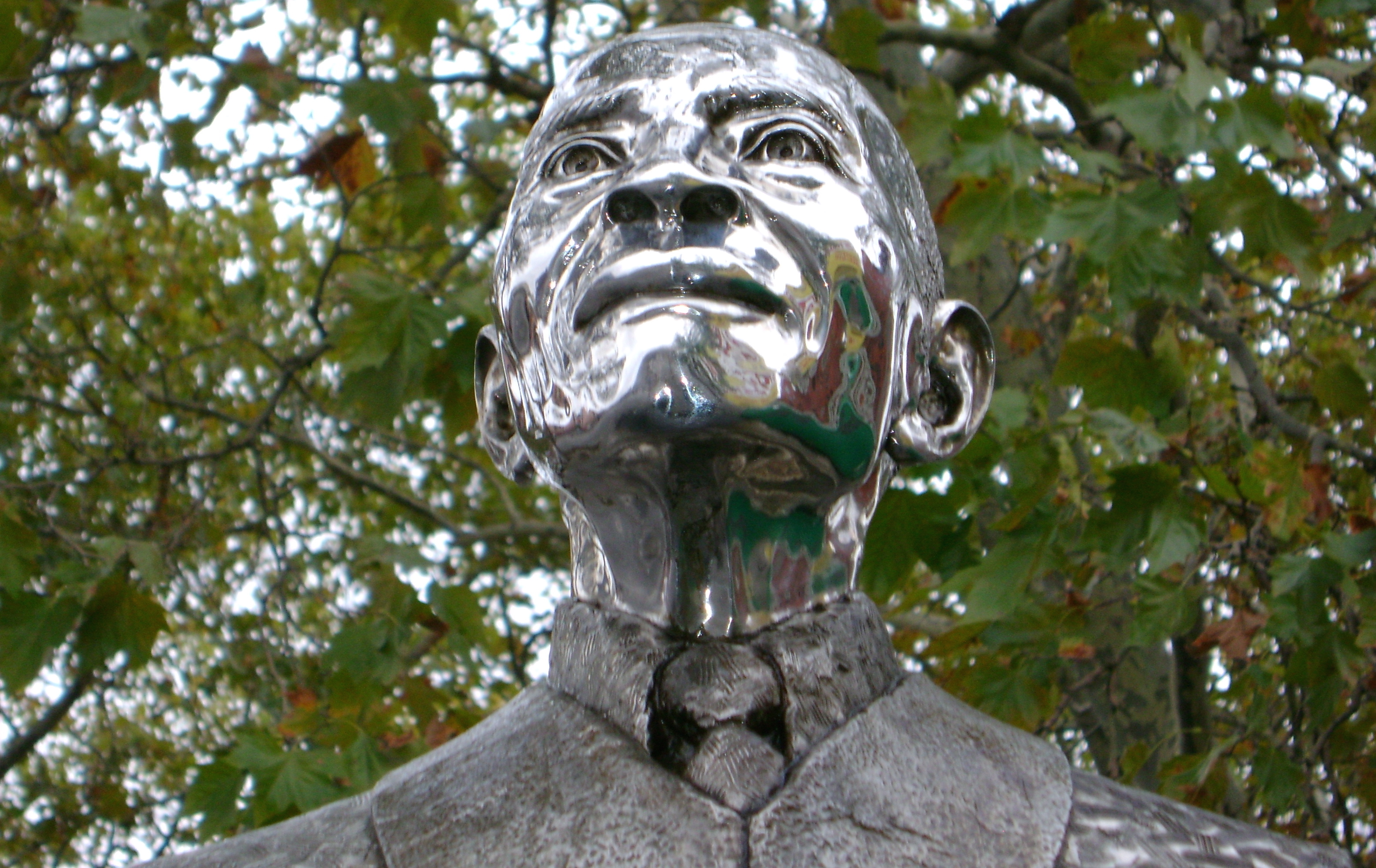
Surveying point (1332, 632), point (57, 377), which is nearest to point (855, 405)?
point (1332, 632)

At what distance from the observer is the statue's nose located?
1468 millimetres

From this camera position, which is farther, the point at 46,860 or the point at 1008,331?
the point at 46,860

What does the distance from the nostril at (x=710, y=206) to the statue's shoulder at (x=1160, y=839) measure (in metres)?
0.66

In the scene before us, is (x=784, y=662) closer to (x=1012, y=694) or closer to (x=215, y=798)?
(x=1012, y=694)

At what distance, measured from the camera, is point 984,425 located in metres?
3.27

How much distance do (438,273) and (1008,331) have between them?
1547 mm

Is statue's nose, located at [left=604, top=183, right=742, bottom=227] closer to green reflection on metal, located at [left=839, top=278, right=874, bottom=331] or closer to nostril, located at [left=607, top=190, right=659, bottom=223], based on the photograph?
nostril, located at [left=607, top=190, right=659, bottom=223]

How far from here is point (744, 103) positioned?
1.66 m

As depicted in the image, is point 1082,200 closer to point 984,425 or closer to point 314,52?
point 984,425

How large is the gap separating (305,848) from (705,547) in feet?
1.61

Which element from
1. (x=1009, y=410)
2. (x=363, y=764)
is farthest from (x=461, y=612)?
(x=1009, y=410)

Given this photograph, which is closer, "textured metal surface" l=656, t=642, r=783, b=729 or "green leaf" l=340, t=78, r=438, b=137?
"textured metal surface" l=656, t=642, r=783, b=729

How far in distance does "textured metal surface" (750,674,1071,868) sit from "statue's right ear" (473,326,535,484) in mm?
556

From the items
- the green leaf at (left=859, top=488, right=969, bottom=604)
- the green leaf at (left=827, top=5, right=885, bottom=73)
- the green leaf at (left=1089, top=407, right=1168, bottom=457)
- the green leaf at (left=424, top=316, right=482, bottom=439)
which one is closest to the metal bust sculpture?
the green leaf at (left=1089, top=407, right=1168, bottom=457)
